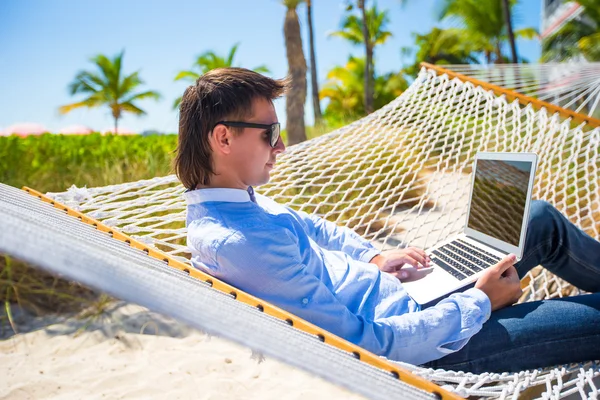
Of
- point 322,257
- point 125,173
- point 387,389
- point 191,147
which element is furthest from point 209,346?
point 125,173

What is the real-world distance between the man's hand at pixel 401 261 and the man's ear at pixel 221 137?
0.57 metres

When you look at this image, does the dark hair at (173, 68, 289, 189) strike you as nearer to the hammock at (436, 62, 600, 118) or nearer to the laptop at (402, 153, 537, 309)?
the laptop at (402, 153, 537, 309)

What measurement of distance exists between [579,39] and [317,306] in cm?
1357

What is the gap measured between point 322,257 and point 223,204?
0.95 ft

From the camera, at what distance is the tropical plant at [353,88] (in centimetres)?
1803

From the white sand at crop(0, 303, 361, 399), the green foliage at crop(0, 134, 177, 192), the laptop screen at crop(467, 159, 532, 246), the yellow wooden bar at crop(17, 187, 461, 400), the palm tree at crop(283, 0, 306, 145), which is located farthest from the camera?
the palm tree at crop(283, 0, 306, 145)

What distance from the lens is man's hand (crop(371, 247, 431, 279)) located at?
1362mm

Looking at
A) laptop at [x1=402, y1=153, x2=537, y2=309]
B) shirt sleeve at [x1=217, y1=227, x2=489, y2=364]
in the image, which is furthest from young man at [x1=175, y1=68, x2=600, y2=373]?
laptop at [x1=402, y1=153, x2=537, y2=309]

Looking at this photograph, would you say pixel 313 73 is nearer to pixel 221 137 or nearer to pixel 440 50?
pixel 440 50

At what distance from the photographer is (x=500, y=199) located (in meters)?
1.39

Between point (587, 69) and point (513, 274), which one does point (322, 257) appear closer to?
point (513, 274)

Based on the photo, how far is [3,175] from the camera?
3.27 metres

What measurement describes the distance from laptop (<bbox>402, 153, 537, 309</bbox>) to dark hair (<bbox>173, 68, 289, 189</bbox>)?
0.61m

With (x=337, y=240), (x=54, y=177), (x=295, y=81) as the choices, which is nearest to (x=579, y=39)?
(x=295, y=81)
